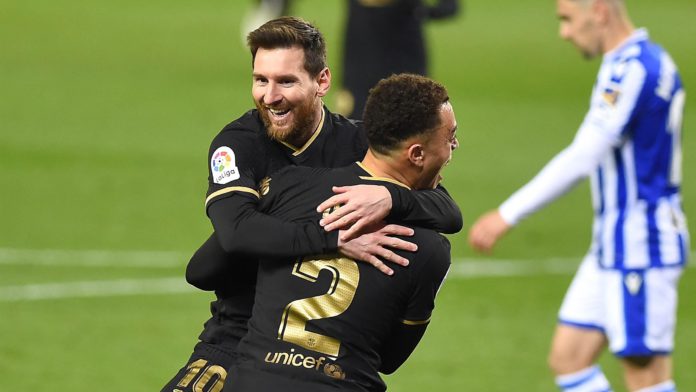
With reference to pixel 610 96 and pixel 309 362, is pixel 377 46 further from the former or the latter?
pixel 309 362

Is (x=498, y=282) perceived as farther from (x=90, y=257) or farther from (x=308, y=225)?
(x=308, y=225)

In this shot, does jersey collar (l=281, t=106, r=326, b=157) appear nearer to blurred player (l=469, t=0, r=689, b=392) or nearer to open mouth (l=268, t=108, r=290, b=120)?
open mouth (l=268, t=108, r=290, b=120)

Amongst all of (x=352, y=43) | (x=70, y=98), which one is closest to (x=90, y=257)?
(x=352, y=43)

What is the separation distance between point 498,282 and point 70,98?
10.7 metres

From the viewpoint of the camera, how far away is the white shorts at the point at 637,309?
6.61 meters

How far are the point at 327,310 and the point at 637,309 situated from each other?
2441 mm

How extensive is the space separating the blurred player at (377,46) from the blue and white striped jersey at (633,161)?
5.43m

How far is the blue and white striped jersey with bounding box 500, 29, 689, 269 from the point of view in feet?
21.7

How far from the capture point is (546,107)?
2245 centimetres

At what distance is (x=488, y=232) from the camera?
6633mm

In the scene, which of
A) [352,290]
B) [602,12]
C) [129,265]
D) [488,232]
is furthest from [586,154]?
[129,265]

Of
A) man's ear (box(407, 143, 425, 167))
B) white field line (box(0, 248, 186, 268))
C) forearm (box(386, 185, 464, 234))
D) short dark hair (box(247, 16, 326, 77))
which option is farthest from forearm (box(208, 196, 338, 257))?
white field line (box(0, 248, 186, 268))

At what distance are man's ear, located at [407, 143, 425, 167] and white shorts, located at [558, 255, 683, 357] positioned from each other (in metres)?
2.25

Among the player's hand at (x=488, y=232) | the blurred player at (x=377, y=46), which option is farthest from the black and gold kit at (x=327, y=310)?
the blurred player at (x=377, y=46)
